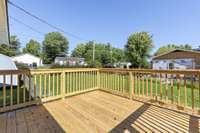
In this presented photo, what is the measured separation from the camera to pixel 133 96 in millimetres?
3701

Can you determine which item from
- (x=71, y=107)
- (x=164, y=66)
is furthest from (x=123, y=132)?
(x=164, y=66)

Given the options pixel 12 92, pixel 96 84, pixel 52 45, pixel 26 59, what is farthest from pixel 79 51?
pixel 12 92

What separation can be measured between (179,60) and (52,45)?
29611mm

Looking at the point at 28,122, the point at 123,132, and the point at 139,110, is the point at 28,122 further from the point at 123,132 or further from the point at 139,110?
the point at 139,110

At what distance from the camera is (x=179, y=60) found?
15.0 metres

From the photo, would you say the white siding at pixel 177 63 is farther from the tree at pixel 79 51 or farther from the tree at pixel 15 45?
the tree at pixel 15 45

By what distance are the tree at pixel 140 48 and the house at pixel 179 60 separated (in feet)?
7.29

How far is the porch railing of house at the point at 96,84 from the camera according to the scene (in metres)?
2.86

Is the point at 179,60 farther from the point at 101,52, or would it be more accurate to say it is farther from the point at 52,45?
the point at 52,45

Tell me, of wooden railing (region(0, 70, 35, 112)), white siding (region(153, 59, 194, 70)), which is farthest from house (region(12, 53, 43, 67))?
wooden railing (region(0, 70, 35, 112))

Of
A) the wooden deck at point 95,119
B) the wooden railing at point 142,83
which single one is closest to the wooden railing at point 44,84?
the wooden deck at point 95,119

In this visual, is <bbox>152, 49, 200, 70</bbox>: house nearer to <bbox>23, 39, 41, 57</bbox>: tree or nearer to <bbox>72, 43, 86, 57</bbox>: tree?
<bbox>72, 43, 86, 57</bbox>: tree

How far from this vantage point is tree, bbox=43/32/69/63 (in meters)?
34.8

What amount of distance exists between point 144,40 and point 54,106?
59.8ft
